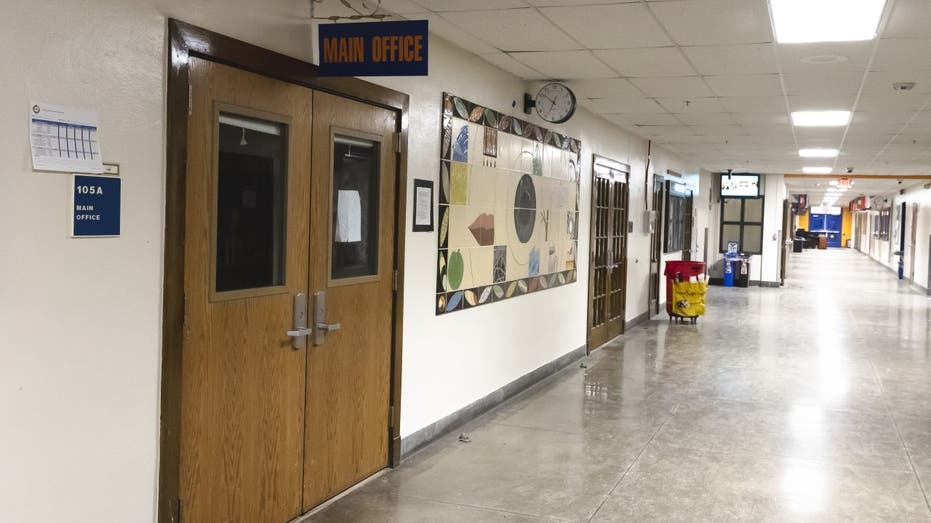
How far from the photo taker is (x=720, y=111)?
809 centimetres

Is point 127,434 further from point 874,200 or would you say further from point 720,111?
point 874,200

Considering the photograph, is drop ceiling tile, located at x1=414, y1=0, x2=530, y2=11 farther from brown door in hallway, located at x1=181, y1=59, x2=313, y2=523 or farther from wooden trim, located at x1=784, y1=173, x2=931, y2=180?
wooden trim, located at x1=784, y1=173, x2=931, y2=180

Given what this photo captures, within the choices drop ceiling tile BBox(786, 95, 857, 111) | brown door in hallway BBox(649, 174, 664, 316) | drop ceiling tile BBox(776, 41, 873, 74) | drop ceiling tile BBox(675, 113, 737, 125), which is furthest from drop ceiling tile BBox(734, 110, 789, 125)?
brown door in hallway BBox(649, 174, 664, 316)

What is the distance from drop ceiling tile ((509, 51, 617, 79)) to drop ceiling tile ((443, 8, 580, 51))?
0.20 meters

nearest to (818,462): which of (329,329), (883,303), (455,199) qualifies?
(455,199)

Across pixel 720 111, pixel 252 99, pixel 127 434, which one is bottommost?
pixel 127 434

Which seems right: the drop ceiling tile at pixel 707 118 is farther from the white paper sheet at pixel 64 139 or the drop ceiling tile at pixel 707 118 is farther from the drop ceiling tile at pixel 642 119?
the white paper sheet at pixel 64 139

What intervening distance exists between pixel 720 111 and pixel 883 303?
A: 9334mm

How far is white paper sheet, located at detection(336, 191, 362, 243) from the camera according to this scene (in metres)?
4.11

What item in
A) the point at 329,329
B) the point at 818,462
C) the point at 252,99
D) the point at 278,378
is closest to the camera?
the point at 252,99

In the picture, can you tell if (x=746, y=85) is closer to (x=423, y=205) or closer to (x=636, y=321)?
(x=423, y=205)

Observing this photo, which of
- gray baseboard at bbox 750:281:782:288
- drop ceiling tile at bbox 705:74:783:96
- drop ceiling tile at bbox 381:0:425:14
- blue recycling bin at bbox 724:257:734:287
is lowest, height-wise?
gray baseboard at bbox 750:281:782:288

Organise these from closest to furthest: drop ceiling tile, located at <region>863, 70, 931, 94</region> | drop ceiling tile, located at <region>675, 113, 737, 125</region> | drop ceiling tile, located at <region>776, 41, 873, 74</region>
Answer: drop ceiling tile, located at <region>776, 41, 873, 74</region>, drop ceiling tile, located at <region>863, 70, 931, 94</region>, drop ceiling tile, located at <region>675, 113, 737, 125</region>

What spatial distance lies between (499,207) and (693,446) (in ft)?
7.23
